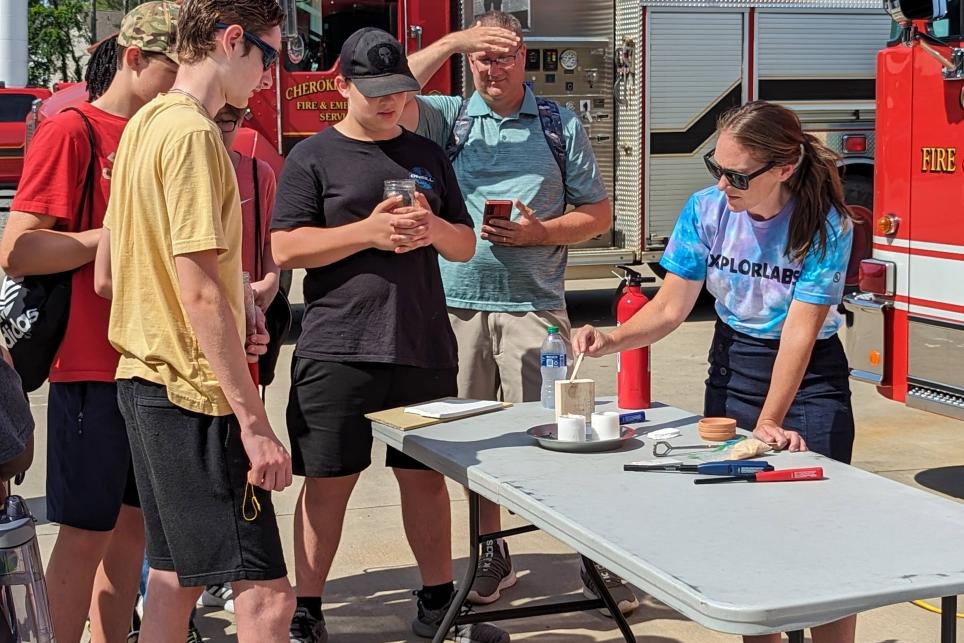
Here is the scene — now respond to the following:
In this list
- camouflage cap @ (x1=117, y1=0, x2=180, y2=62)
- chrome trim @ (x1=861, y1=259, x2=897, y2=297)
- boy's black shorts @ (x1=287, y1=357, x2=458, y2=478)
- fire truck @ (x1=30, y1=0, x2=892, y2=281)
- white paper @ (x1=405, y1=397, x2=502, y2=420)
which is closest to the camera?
camouflage cap @ (x1=117, y1=0, x2=180, y2=62)

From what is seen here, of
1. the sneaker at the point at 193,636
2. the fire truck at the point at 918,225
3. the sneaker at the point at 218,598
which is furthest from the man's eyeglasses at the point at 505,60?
the sneaker at the point at 193,636

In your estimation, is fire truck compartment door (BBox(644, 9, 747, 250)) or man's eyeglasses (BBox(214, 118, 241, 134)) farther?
fire truck compartment door (BBox(644, 9, 747, 250))

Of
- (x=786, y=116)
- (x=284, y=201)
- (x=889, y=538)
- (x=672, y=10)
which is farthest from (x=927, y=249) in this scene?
(x=672, y=10)

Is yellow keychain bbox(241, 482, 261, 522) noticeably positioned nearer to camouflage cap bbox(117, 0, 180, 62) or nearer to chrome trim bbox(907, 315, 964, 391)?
camouflage cap bbox(117, 0, 180, 62)

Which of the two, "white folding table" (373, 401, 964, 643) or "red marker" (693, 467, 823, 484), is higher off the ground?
"red marker" (693, 467, 823, 484)

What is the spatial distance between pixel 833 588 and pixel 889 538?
0.32 metres

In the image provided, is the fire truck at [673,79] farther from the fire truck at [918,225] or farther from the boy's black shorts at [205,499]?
the boy's black shorts at [205,499]

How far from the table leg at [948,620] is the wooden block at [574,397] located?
108 cm

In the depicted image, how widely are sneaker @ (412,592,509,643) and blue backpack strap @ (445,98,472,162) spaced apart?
162 cm

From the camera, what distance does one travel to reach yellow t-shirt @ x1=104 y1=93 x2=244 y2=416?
2684mm

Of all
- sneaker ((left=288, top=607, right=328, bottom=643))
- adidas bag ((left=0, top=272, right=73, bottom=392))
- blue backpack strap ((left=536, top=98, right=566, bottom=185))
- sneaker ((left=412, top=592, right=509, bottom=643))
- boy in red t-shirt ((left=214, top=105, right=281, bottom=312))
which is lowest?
sneaker ((left=412, top=592, right=509, bottom=643))

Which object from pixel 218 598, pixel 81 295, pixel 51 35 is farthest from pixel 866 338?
pixel 51 35

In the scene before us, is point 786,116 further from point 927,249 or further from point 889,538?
point 927,249

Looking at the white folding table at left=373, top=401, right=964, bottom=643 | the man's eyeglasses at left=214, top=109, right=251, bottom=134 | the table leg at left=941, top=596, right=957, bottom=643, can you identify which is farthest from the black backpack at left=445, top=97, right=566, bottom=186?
the table leg at left=941, top=596, right=957, bottom=643
